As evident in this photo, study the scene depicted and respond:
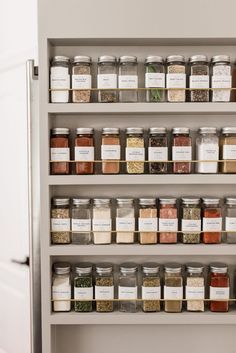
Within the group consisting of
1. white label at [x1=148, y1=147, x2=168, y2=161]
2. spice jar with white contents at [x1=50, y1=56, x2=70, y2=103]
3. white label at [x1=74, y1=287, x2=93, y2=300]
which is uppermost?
spice jar with white contents at [x1=50, y1=56, x2=70, y2=103]

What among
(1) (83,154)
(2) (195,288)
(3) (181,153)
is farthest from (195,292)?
(1) (83,154)

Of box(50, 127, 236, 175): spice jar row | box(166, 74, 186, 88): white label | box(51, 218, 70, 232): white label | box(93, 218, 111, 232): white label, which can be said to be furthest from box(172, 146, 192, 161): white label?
box(51, 218, 70, 232): white label

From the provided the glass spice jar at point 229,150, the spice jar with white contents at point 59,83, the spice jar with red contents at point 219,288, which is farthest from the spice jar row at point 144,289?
the spice jar with white contents at point 59,83

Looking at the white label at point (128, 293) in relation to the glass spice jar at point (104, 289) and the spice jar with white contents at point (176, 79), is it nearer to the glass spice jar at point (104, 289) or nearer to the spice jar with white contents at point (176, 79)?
the glass spice jar at point (104, 289)

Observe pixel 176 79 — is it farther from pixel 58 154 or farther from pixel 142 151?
pixel 58 154

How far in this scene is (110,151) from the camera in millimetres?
1771

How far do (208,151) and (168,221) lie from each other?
29 cm

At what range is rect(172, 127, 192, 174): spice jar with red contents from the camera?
177cm

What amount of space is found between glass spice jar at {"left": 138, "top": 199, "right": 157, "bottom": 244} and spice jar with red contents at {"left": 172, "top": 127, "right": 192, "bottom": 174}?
0.17 m

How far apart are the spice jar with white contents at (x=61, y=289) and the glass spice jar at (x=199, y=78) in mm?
791

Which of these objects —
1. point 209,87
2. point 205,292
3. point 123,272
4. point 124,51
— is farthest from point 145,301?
point 124,51

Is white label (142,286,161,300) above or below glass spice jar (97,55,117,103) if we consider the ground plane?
below

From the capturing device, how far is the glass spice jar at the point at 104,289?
1790 millimetres

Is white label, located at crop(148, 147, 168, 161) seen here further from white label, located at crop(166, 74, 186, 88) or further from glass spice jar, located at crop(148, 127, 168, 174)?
white label, located at crop(166, 74, 186, 88)
